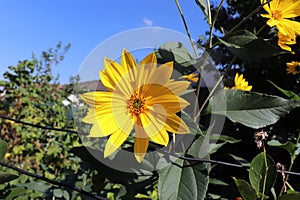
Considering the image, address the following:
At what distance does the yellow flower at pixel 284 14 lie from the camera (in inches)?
24.5

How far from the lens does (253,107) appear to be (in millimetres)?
690

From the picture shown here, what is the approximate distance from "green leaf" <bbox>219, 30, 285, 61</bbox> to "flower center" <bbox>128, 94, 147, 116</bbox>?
0.64 ft

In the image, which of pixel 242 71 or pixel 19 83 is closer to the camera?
pixel 19 83

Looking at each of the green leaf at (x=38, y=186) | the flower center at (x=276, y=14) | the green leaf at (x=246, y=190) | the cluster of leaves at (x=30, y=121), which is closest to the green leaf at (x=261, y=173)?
the green leaf at (x=246, y=190)

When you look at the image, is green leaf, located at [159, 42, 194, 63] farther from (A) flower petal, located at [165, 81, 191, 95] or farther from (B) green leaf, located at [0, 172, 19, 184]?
(B) green leaf, located at [0, 172, 19, 184]

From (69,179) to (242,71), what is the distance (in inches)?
151

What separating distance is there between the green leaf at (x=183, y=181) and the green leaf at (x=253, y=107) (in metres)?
0.13

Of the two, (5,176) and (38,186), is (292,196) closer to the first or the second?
(5,176)

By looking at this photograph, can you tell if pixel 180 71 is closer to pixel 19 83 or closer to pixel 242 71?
pixel 19 83

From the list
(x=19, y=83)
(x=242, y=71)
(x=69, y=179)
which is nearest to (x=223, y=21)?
(x=242, y=71)

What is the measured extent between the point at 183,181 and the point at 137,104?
0.18 m

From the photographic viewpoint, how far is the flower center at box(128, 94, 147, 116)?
532 millimetres

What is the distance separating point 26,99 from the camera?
2844mm

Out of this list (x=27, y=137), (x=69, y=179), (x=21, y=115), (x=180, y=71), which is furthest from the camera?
(x=21, y=115)
